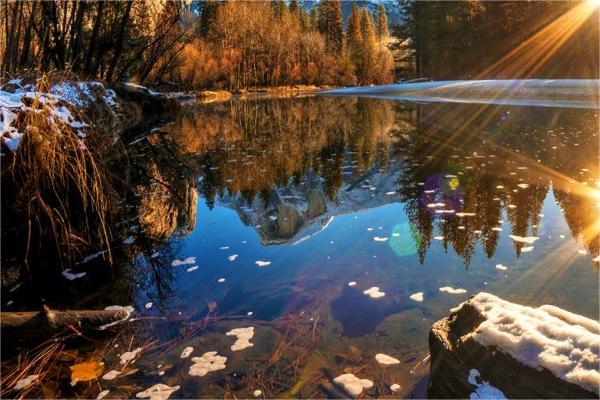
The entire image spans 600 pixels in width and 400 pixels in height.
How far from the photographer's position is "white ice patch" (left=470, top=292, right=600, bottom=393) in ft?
6.69

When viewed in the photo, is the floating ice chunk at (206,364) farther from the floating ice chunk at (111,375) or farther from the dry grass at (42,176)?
the dry grass at (42,176)

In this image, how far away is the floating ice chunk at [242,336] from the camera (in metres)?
3.20

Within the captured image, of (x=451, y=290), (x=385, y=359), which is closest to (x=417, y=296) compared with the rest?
(x=451, y=290)

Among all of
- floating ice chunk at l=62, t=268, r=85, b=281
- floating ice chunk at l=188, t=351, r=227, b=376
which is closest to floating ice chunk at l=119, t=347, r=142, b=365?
floating ice chunk at l=188, t=351, r=227, b=376

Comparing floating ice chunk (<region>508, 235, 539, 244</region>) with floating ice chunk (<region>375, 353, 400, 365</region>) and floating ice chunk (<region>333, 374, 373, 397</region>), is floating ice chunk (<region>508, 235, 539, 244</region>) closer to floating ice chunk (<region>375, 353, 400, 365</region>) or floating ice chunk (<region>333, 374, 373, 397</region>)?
floating ice chunk (<region>375, 353, 400, 365</region>)

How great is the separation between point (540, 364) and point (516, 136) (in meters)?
10.6

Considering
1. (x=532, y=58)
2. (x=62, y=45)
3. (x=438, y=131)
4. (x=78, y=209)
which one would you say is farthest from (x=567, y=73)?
(x=78, y=209)

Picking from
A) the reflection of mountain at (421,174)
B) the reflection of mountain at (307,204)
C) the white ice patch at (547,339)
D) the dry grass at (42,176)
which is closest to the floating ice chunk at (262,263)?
the reflection of mountain at (307,204)

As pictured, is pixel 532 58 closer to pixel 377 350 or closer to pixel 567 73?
pixel 567 73

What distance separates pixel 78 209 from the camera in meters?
5.38

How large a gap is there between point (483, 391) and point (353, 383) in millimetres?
799

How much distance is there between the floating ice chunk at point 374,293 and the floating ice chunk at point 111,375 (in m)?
2.10

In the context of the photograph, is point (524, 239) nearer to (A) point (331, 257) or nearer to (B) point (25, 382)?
(A) point (331, 257)

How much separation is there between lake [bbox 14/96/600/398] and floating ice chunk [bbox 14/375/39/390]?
18.0 inches
